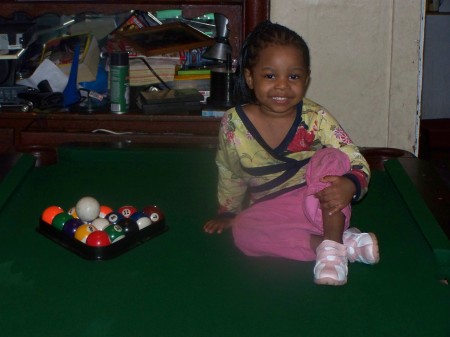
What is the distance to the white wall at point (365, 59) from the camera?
3.27 meters

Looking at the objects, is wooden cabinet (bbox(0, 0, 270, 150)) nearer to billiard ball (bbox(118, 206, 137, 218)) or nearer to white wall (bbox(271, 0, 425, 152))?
white wall (bbox(271, 0, 425, 152))

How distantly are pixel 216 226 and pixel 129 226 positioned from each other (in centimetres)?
24

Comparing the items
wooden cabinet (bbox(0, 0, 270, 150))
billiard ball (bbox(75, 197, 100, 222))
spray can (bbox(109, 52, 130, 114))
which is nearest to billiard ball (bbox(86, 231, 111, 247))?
billiard ball (bbox(75, 197, 100, 222))

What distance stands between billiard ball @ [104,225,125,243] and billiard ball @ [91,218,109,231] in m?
0.04

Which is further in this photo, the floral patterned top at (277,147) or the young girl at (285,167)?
the floral patterned top at (277,147)

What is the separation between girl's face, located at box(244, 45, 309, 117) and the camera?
203cm

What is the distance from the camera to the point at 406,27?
327cm

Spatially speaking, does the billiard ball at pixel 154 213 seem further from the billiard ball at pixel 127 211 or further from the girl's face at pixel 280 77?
the girl's face at pixel 280 77

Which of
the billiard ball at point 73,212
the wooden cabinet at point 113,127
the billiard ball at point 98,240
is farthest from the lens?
the wooden cabinet at point 113,127

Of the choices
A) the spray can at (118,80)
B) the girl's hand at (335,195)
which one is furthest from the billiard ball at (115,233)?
the spray can at (118,80)

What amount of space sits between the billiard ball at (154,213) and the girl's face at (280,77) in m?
0.40

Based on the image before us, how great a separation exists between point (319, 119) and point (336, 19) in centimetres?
128

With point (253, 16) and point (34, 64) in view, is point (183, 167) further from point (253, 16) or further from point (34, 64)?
point (34, 64)

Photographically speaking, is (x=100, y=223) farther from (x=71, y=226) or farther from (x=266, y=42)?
(x=266, y=42)
